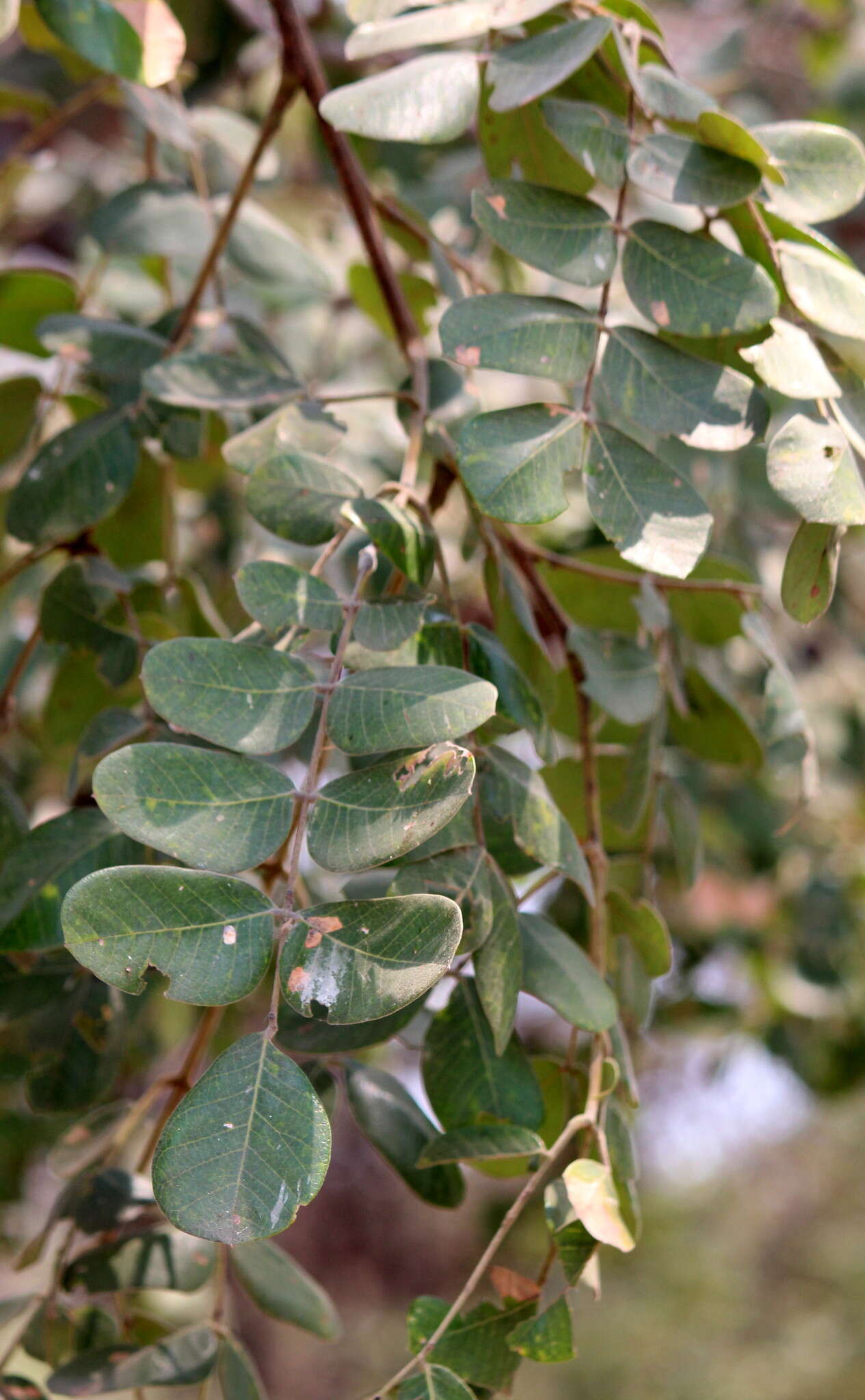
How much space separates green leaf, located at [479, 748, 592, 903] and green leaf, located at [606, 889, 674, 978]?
10 centimetres

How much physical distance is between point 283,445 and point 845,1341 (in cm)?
518

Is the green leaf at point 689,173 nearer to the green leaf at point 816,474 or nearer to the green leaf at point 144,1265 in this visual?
the green leaf at point 816,474

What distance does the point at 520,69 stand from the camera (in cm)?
48

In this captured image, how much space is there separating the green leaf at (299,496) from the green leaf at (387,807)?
0.12m

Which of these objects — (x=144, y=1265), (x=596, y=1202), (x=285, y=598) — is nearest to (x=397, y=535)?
(x=285, y=598)

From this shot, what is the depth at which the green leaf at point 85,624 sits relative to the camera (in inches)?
24.0

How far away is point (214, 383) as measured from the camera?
592 millimetres

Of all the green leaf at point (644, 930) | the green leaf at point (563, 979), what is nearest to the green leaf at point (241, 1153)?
the green leaf at point (563, 979)

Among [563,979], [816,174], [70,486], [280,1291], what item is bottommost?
[280,1291]

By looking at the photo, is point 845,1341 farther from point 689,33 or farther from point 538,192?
point 538,192

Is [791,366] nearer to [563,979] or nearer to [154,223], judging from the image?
[563,979]

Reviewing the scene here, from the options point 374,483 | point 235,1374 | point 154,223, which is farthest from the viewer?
point 374,483

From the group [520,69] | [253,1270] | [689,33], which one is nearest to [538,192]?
[520,69]

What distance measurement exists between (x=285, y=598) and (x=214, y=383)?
20 centimetres
